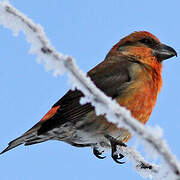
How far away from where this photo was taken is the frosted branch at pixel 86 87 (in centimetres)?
68

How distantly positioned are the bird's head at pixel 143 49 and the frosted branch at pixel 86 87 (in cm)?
330

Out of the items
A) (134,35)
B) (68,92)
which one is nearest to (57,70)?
(68,92)

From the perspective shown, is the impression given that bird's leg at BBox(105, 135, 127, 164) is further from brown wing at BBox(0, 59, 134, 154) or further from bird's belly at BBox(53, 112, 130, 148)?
brown wing at BBox(0, 59, 134, 154)

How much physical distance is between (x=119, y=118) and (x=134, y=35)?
3.89 m

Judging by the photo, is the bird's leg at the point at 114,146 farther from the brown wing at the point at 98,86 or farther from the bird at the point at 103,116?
the brown wing at the point at 98,86

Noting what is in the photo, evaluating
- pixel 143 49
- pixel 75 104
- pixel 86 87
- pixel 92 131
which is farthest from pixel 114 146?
pixel 86 87

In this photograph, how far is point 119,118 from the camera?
70 centimetres

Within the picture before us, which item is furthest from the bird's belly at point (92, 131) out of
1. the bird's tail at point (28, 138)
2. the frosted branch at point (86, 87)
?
the frosted branch at point (86, 87)

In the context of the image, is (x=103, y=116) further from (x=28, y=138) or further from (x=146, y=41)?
(x=146, y=41)

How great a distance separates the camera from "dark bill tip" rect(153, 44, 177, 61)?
4.13 meters

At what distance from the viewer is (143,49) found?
4.25 m

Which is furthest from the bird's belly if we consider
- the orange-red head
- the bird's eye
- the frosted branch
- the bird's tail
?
the frosted branch

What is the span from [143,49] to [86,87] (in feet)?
12.0

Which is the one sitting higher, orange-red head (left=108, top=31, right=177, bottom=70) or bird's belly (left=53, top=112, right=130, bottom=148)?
orange-red head (left=108, top=31, right=177, bottom=70)
